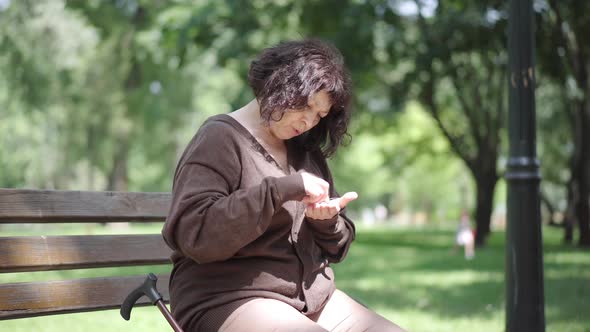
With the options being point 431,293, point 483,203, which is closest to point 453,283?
point 431,293

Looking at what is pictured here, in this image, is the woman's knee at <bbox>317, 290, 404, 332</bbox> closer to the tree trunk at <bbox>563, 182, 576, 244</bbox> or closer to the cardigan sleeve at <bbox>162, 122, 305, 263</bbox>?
the cardigan sleeve at <bbox>162, 122, 305, 263</bbox>

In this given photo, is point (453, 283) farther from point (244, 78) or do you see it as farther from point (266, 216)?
point (266, 216)

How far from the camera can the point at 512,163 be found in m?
4.04

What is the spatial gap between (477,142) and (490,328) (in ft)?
44.1

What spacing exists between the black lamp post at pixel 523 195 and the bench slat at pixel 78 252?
175 centimetres

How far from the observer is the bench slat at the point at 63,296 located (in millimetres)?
2887

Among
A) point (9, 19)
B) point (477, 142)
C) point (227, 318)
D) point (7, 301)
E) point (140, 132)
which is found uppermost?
point (227, 318)

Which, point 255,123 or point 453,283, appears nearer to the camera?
point 255,123

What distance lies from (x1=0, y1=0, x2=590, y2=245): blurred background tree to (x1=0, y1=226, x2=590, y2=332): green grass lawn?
292 cm

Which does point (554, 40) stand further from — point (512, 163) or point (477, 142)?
point (512, 163)

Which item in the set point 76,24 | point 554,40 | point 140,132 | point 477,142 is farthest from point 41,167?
point 554,40

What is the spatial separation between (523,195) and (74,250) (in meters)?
2.16

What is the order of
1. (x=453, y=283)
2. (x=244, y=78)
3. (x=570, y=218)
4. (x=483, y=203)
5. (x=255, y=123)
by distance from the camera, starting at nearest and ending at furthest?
(x=255, y=123) < (x=453, y=283) < (x=244, y=78) < (x=570, y=218) < (x=483, y=203)

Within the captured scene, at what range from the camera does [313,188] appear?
2416 millimetres
